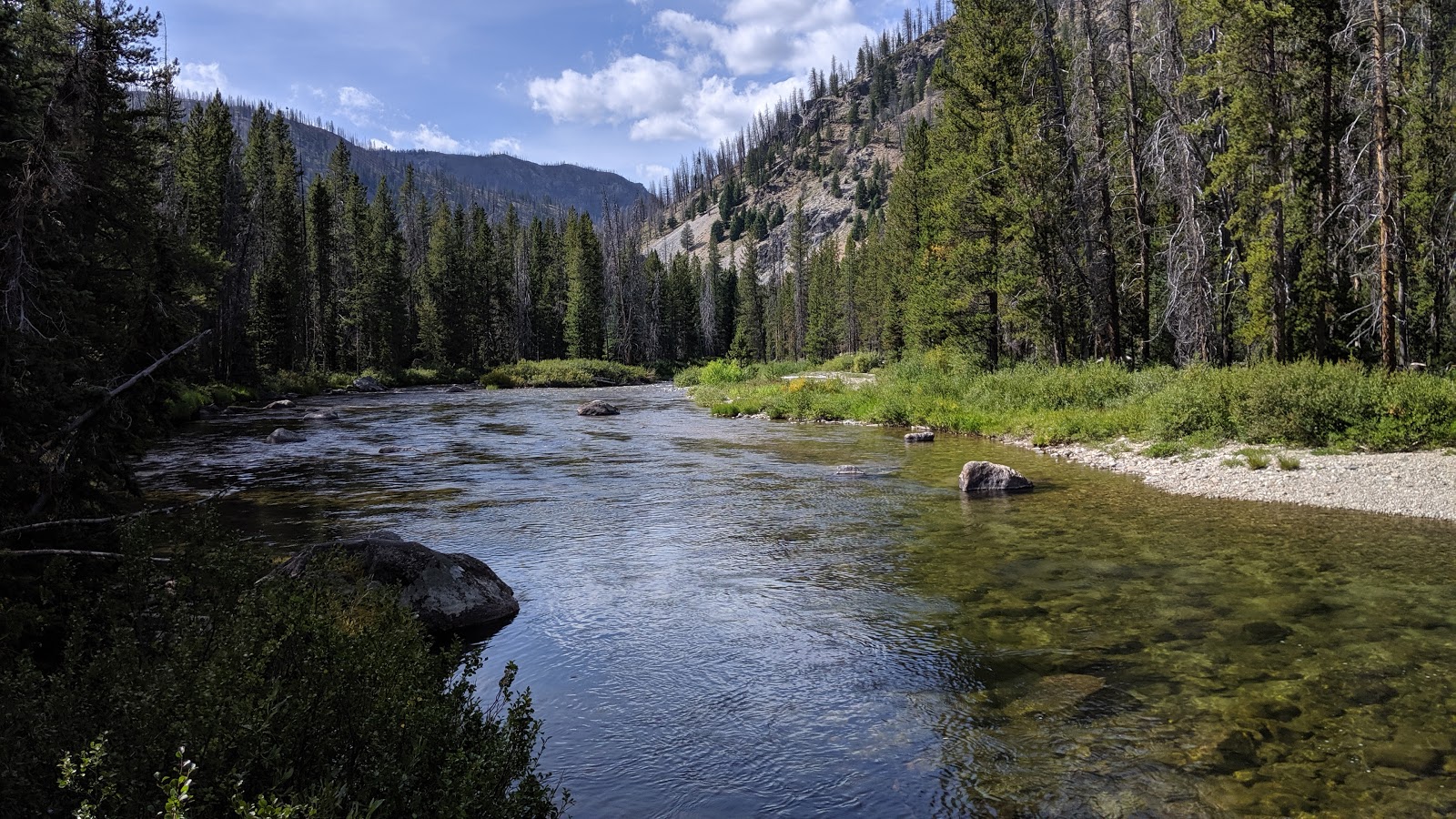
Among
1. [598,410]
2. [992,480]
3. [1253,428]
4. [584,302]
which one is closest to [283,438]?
[598,410]

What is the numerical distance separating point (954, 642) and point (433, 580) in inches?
234

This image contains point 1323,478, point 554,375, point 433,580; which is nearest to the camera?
point 433,580

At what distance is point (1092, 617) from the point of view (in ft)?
29.3

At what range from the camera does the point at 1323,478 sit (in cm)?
1466

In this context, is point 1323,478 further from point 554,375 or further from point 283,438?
point 554,375

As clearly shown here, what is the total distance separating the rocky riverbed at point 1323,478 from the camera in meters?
13.3

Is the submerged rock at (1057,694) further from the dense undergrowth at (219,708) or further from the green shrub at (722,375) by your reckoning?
the green shrub at (722,375)

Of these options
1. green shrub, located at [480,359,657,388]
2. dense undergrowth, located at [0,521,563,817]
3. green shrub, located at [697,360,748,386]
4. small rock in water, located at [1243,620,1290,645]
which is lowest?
small rock in water, located at [1243,620,1290,645]

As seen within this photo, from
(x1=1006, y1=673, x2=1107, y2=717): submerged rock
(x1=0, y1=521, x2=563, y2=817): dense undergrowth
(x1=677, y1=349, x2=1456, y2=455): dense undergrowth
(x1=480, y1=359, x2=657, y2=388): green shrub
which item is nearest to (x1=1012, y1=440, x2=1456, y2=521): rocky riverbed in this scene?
(x1=677, y1=349, x2=1456, y2=455): dense undergrowth

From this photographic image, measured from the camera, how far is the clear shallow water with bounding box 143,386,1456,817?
18.7 ft

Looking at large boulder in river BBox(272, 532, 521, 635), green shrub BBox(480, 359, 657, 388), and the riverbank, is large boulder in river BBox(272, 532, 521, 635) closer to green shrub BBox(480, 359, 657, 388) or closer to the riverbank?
the riverbank

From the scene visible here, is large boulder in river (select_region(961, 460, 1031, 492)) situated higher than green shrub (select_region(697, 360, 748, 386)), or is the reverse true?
green shrub (select_region(697, 360, 748, 386))

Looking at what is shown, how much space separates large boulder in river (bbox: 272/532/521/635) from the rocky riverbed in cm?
1359

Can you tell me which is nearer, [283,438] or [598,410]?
[283,438]
